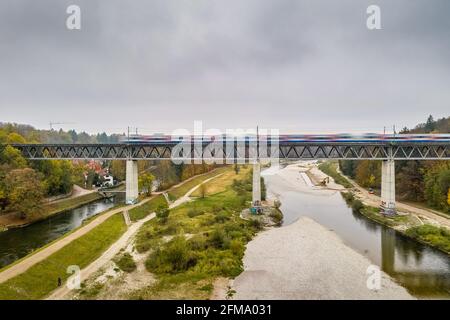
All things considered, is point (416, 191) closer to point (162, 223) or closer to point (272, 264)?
point (272, 264)

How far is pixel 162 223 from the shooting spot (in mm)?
45562

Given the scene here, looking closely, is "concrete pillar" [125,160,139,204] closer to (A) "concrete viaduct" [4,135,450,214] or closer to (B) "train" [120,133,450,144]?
→ (A) "concrete viaduct" [4,135,450,214]

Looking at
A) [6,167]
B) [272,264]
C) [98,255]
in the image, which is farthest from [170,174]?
[272,264]

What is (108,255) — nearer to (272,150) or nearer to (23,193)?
(23,193)

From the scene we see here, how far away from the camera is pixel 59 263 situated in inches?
1183

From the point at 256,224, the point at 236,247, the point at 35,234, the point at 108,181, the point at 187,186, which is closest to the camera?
the point at 236,247

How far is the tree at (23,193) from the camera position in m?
47.6

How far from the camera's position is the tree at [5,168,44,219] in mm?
47625

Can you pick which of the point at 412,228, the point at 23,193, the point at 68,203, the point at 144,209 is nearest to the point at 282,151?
the point at 412,228

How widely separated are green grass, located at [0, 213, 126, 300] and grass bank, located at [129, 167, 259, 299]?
4.15m

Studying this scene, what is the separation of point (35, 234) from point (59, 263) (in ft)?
53.7

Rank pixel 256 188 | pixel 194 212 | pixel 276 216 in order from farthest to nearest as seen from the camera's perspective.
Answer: pixel 256 188 → pixel 276 216 → pixel 194 212

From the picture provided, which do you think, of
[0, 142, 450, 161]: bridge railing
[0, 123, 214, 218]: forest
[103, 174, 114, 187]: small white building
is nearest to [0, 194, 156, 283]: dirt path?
[0, 123, 214, 218]: forest
